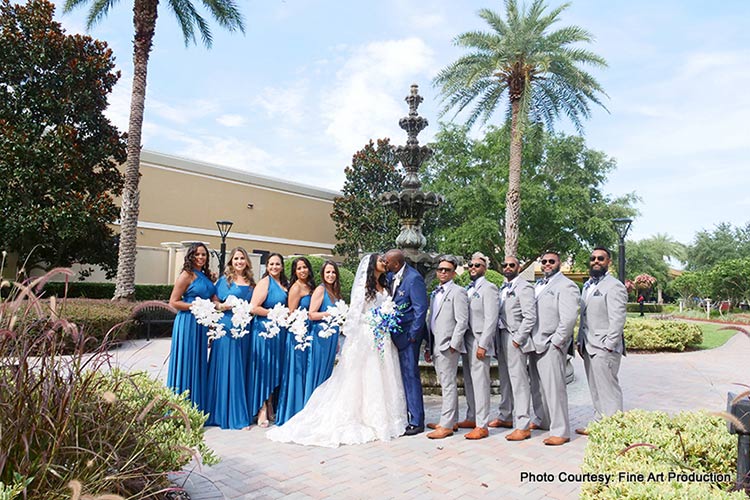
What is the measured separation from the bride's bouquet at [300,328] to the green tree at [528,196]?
2534 centimetres

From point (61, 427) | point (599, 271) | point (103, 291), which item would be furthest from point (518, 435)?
point (103, 291)

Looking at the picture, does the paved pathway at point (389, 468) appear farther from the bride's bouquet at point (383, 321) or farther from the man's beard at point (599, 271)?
the man's beard at point (599, 271)

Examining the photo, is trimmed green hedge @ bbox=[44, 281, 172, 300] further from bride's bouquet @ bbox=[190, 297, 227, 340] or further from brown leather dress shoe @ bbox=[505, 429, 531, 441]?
brown leather dress shoe @ bbox=[505, 429, 531, 441]

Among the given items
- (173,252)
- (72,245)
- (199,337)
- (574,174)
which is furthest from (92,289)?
(574,174)

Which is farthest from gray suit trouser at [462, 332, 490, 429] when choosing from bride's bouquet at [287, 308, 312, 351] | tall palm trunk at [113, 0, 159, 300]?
tall palm trunk at [113, 0, 159, 300]

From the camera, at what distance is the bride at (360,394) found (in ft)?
19.0

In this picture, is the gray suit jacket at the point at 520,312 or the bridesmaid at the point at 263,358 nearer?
the gray suit jacket at the point at 520,312

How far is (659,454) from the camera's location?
325 cm

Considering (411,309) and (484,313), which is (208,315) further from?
(484,313)

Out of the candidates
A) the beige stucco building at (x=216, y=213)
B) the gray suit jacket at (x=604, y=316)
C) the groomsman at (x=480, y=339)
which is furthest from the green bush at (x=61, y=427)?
the beige stucco building at (x=216, y=213)

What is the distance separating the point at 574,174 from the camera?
3344 cm

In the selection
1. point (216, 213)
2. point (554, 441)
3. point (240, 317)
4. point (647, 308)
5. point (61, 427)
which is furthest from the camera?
point (647, 308)

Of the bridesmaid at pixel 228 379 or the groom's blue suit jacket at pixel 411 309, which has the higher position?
the groom's blue suit jacket at pixel 411 309

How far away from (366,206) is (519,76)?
14562 millimetres
